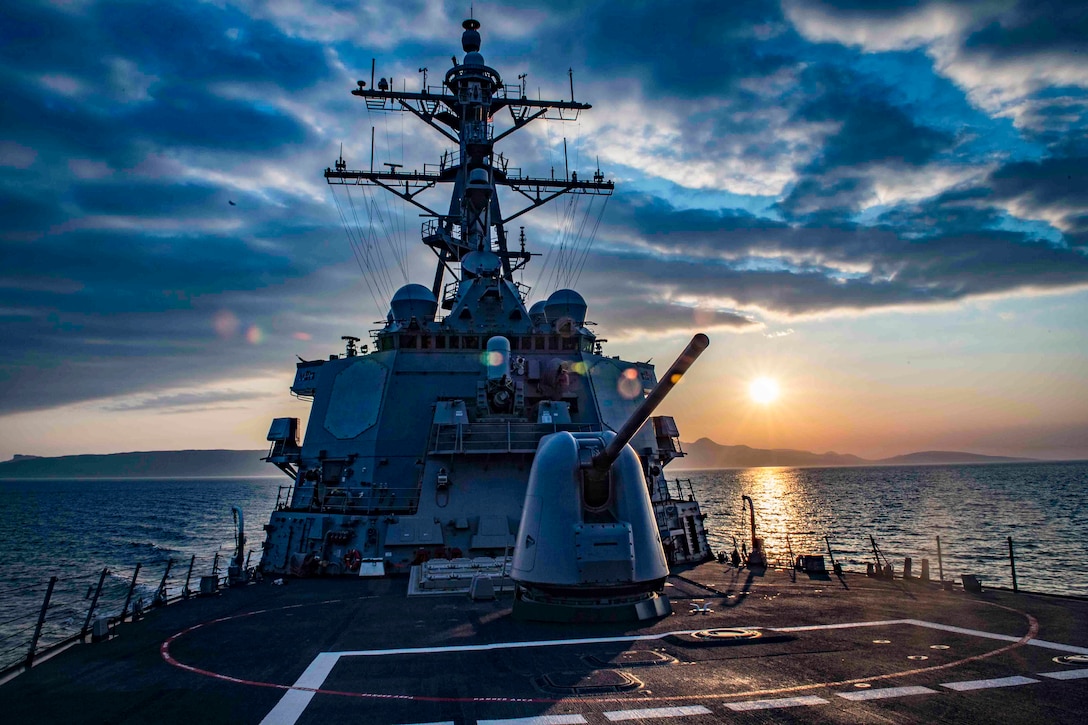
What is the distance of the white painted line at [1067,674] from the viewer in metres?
6.07

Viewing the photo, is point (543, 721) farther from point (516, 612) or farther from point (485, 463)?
point (485, 463)

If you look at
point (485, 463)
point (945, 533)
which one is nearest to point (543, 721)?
point (485, 463)

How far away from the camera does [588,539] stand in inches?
350

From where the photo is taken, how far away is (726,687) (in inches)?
240

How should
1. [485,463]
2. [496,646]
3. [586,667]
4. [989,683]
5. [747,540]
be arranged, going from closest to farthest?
[989,683] < [586,667] < [496,646] < [485,463] < [747,540]

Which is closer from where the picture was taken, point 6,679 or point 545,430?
point 6,679

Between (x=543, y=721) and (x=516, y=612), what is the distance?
4.25m

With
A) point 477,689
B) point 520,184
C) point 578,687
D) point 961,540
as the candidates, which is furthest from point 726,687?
point 961,540

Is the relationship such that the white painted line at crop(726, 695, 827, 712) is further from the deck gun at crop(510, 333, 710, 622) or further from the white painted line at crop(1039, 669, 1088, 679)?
the deck gun at crop(510, 333, 710, 622)

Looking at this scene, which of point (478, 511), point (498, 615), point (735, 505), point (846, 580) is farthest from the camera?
point (735, 505)

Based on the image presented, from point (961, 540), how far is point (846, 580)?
3187 cm

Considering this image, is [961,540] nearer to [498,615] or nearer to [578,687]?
[498,615]

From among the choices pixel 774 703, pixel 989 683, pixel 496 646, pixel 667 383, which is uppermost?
pixel 667 383

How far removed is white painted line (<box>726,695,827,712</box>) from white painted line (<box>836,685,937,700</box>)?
29cm
